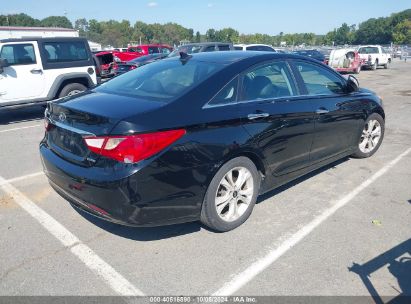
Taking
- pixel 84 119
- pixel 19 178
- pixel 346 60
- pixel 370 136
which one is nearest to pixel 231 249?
pixel 84 119

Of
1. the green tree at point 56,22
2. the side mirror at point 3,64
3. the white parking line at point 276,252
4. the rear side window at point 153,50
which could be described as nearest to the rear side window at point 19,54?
the side mirror at point 3,64

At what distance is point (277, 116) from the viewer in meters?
3.69

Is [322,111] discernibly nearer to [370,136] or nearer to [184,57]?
[184,57]

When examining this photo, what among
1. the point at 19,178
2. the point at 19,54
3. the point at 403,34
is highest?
the point at 403,34

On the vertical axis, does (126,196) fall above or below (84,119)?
below

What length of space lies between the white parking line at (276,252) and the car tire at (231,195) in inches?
19.5

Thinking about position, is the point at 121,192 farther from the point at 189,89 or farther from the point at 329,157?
the point at 329,157

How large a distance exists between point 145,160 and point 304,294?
60.1 inches

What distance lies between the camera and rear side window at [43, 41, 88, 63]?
8.71m

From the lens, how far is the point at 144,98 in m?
3.26

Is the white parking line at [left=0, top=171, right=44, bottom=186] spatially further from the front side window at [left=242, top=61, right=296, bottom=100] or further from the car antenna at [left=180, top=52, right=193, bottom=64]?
the front side window at [left=242, top=61, right=296, bottom=100]

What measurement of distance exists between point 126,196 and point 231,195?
108cm

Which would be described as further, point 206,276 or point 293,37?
point 293,37

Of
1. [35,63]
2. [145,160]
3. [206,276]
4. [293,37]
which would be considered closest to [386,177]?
[206,276]
